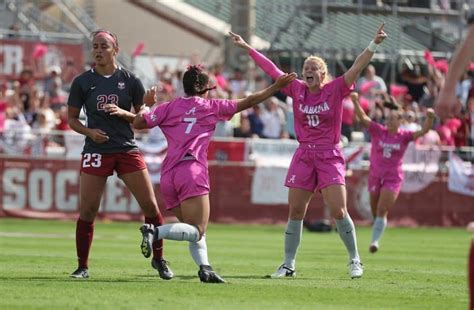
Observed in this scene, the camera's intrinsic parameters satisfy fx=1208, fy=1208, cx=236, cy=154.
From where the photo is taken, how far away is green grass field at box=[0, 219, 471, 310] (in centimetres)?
1044

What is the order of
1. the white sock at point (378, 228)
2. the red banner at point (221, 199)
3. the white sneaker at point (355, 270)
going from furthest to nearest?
the red banner at point (221, 199) < the white sock at point (378, 228) < the white sneaker at point (355, 270)

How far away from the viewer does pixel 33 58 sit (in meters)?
31.1

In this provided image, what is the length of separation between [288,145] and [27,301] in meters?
18.8

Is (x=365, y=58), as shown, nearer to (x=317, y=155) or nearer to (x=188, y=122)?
(x=317, y=155)

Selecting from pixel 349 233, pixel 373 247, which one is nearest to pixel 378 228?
pixel 373 247

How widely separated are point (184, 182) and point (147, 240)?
0.81 metres

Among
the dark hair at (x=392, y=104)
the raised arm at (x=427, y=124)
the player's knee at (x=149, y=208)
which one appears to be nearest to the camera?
the player's knee at (x=149, y=208)

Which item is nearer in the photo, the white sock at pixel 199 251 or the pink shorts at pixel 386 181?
the white sock at pixel 199 251

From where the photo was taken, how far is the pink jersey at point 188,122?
1214cm

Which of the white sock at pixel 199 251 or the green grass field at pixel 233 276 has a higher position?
the white sock at pixel 199 251

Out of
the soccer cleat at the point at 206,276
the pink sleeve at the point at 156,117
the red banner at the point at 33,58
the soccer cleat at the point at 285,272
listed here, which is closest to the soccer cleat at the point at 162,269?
the soccer cleat at the point at 206,276

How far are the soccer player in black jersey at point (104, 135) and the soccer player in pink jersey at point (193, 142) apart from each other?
0.61m

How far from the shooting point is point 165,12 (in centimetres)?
4306

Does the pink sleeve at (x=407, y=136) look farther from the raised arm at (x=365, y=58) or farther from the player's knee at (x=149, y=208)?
the player's knee at (x=149, y=208)
